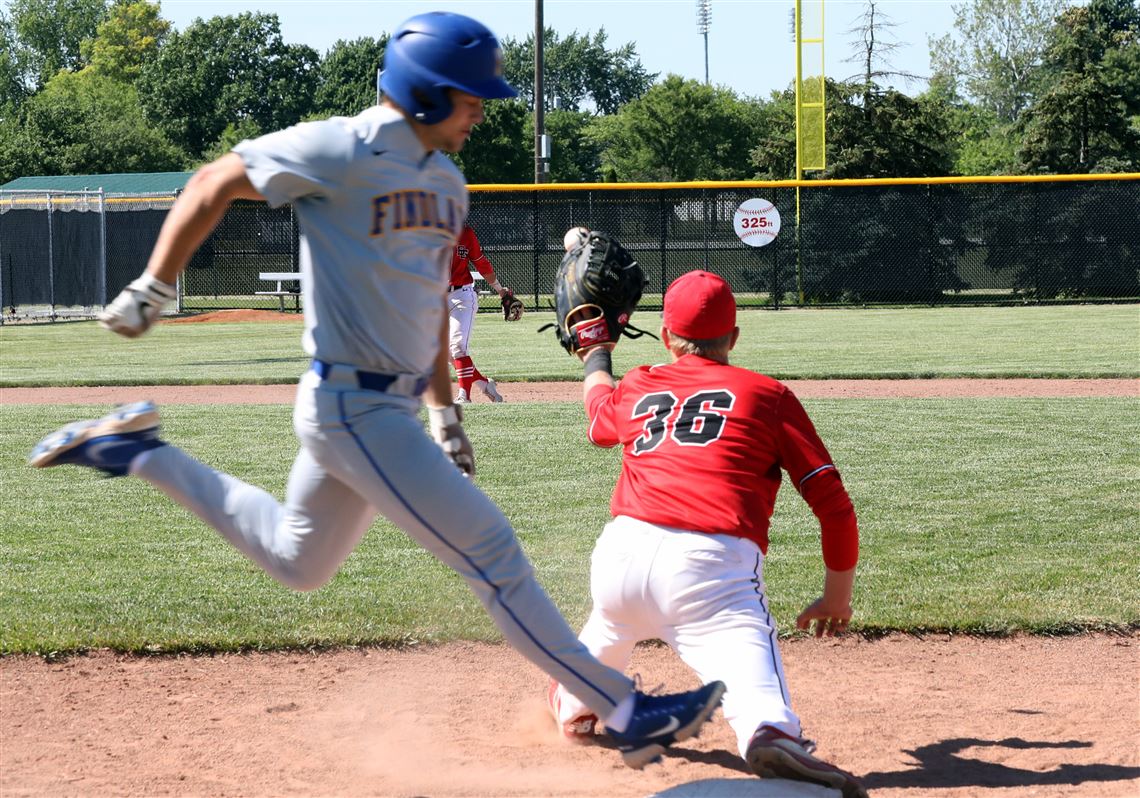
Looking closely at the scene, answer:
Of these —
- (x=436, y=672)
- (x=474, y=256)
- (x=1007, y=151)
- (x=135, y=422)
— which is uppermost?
(x=1007, y=151)

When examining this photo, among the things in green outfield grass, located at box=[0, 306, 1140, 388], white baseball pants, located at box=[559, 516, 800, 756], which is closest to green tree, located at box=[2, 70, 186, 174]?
green outfield grass, located at box=[0, 306, 1140, 388]

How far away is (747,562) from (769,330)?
17.8m

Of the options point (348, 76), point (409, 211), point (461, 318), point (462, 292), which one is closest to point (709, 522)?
point (409, 211)

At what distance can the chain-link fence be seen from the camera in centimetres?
2620

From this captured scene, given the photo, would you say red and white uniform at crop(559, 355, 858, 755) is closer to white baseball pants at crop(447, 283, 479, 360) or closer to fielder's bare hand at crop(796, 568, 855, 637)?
fielder's bare hand at crop(796, 568, 855, 637)

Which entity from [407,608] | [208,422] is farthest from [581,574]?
[208,422]

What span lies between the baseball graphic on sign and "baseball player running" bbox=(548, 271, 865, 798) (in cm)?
2320

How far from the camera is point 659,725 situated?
329cm

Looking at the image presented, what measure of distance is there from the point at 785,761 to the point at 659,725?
0.35 meters

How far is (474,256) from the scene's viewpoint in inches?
505

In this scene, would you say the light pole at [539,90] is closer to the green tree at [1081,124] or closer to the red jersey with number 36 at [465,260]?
the green tree at [1081,124]

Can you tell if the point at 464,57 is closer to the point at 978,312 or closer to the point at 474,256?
the point at 474,256

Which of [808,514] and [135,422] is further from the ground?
[135,422]

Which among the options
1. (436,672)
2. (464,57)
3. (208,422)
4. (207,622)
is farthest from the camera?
(208,422)
